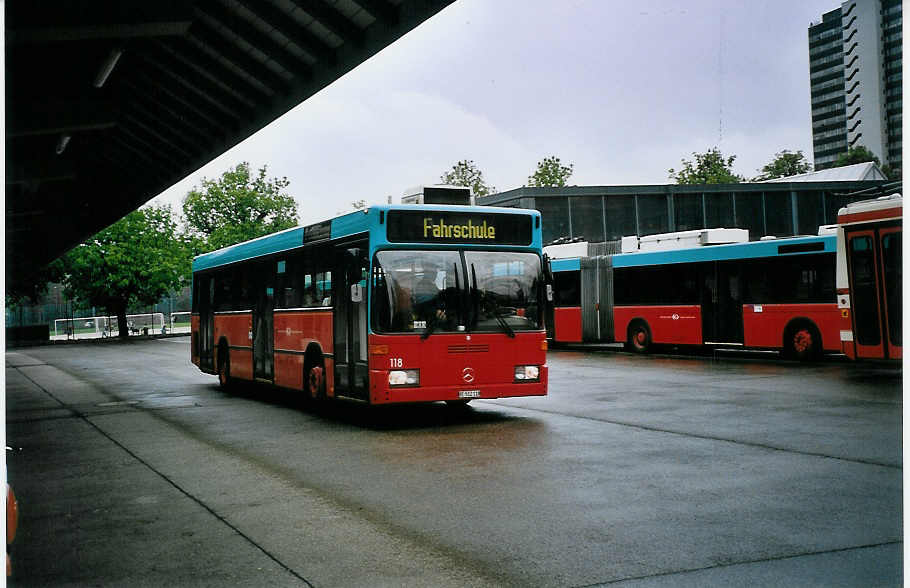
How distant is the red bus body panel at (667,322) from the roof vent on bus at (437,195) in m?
13.7

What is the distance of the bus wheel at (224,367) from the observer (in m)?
19.0

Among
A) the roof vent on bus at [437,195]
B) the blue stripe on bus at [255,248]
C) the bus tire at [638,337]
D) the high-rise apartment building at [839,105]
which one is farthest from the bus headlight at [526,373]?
the bus tire at [638,337]

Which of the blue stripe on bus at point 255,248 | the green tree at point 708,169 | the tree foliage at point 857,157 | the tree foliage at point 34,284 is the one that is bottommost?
the blue stripe on bus at point 255,248

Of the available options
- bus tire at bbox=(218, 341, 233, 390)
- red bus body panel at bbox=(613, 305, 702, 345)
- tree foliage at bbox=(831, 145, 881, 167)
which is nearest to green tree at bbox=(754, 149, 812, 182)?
tree foliage at bbox=(831, 145, 881, 167)

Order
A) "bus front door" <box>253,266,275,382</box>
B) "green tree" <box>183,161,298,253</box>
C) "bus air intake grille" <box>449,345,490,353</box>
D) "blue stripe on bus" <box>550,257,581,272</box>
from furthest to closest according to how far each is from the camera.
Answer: "green tree" <box>183,161,298,253</box> < "blue stripe on bus" <box>550,257,581,272</box> < "bus front door" <box>253,266,275,382</box> < "bus air intake grille" <box>449,345,490,353</box>

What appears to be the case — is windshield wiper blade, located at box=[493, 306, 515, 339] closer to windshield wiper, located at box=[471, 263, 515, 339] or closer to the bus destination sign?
windshield wiper, located at box=[471, 263, 515, 339]

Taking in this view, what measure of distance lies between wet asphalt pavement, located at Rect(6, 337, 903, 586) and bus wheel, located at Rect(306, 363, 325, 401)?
0.41 m

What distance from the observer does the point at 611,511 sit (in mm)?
7055

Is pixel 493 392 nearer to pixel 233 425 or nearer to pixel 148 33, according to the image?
pixel 233 425

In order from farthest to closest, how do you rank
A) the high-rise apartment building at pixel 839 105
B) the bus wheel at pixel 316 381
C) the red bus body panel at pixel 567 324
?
the high-rise apartment building at pixel 839 105, the red bus body panel at pixel 567 324, the bus wheel at pixel 316 381

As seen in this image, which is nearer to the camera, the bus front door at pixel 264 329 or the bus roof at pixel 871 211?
the bus front door at pixel 264 329

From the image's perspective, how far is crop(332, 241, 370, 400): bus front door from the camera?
40.1 feet

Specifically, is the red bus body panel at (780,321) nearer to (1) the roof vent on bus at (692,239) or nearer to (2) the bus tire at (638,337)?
(1) the roof vent on bus at (692,239)

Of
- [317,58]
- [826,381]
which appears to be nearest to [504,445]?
[317,58]
